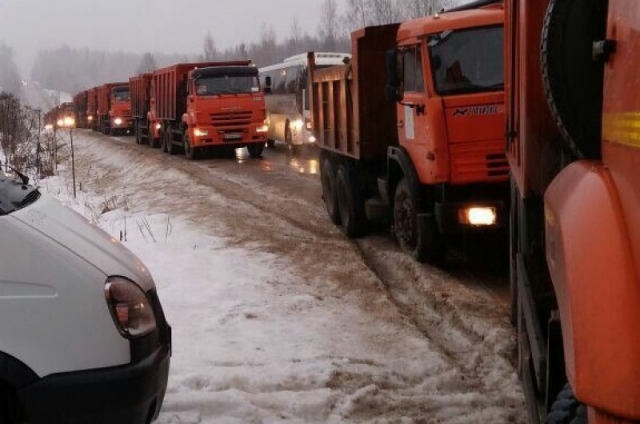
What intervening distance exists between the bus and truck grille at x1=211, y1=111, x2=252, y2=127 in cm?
175

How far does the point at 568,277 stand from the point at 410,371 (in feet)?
10.8

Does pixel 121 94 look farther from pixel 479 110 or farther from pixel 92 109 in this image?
pixel 479 110

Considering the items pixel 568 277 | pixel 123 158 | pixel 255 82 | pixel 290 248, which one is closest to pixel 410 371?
pixel 568 277

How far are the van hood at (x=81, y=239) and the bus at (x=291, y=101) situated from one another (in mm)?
19484

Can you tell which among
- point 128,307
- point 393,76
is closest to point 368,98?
point 393,76

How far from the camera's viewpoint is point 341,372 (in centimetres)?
546

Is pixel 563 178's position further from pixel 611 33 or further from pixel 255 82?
pixel 255 82

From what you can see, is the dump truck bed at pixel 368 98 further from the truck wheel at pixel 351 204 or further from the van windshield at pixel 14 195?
the van windshield at pixel 14 195

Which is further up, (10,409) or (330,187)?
(10,409)

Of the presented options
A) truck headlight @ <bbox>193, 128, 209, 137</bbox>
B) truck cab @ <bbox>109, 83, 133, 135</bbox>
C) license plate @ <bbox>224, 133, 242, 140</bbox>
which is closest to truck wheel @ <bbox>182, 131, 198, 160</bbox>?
truck headlight @ <bbox>193, 128, 209, 137</bbox>

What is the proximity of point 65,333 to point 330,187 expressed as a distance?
930 centimetres

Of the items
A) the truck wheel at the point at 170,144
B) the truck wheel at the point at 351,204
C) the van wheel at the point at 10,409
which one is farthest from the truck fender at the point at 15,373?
the truck wheel at the point at 170,144

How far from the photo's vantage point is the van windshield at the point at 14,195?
3517 millimetres

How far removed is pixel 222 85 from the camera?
2459 cm
